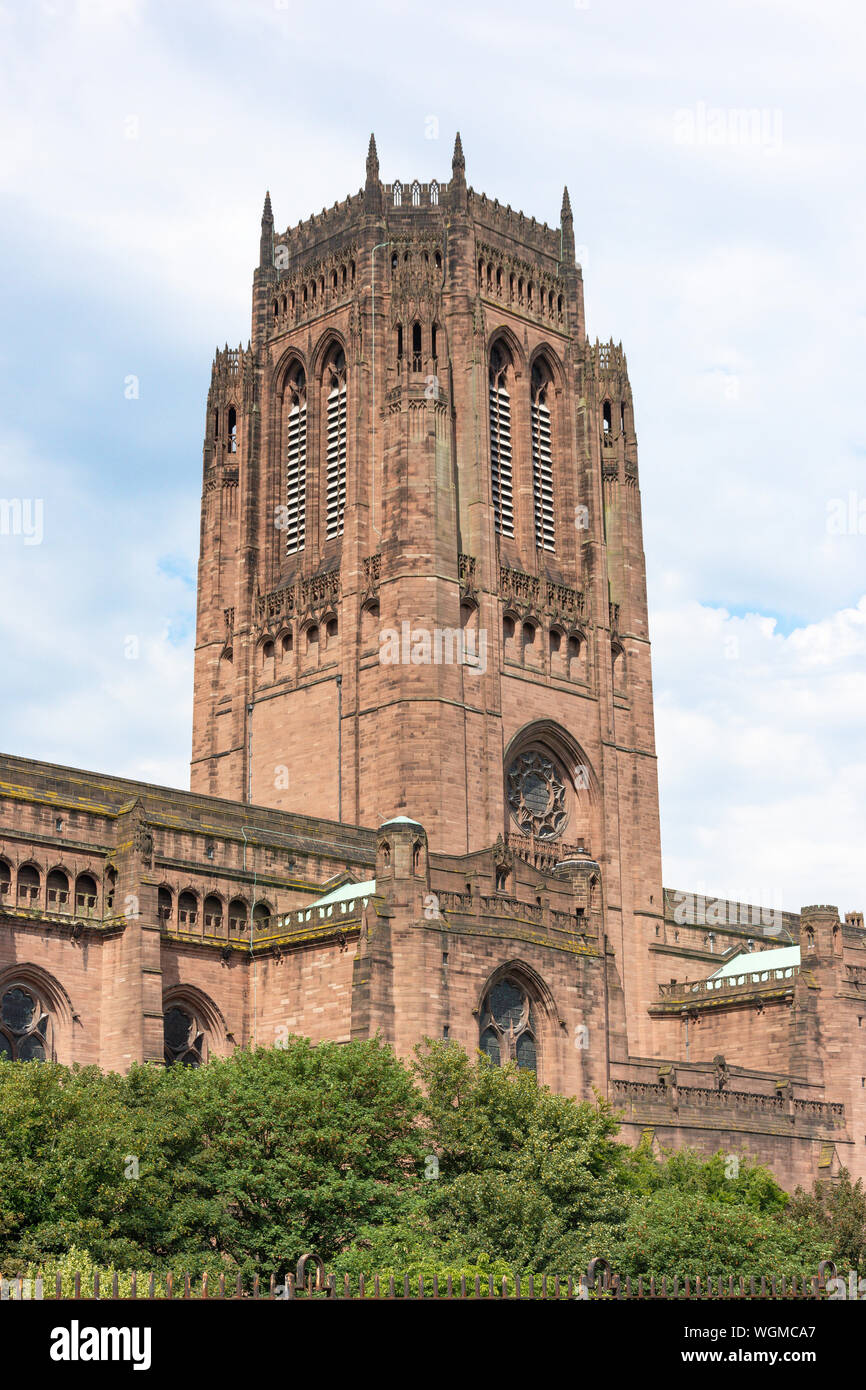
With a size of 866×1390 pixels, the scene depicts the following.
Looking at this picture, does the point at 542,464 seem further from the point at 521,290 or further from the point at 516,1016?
the point at 516,1016

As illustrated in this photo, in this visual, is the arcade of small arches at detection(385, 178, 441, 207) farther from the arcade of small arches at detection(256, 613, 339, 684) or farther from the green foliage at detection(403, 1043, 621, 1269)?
the green foliage at detection(403, 1043, 621, 1269)

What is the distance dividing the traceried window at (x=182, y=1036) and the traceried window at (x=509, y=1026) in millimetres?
10323

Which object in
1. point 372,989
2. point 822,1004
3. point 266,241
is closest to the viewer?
point 372,989

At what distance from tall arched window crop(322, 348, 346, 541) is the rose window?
45.7 feet

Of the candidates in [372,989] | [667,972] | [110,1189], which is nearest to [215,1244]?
[110,1189]

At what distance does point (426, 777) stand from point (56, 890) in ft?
65.1

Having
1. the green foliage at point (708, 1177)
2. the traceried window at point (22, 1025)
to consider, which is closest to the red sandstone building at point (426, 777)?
the traceried window at point (22, 1025)

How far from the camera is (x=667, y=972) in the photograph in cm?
8056

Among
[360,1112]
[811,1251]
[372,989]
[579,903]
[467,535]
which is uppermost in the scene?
[467,535]

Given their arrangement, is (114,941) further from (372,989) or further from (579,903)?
(579,903)

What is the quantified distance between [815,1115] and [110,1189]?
33913 millimetres

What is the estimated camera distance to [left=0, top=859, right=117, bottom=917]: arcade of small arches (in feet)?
188

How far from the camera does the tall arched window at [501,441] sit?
8412cm

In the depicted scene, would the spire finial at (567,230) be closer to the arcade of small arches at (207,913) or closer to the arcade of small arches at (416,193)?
the arcade of small arches at (416,193)
